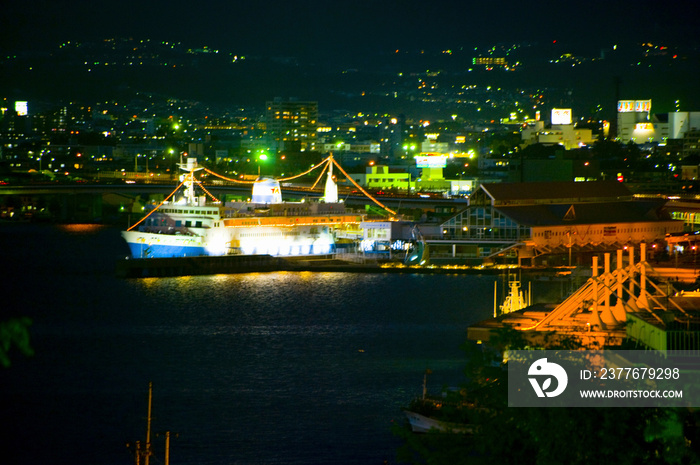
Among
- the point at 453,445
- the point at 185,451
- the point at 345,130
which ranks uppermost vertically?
the point at 345,130

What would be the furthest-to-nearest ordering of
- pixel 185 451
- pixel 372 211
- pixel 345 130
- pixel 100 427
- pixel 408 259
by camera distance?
pixel 345 130 → pixel 372 211 → pixel 408 259 → pixel 100 427 → pixel 185 451

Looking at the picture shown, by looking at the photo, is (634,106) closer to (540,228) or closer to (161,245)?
(540,228)

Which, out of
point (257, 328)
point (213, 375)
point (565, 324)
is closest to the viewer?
point (565, 324)

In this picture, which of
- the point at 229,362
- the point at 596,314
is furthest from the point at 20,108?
the point at 596,314

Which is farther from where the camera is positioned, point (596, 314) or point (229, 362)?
point (229, 362)

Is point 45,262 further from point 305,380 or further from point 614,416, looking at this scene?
point 614,416

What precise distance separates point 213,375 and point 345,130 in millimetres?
84850

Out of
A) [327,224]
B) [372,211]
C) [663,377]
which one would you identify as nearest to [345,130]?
[372,211]

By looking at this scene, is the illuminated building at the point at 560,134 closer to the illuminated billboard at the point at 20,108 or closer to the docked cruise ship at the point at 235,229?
the docked cruise ship at the point at 235,229

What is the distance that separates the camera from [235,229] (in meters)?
29.3

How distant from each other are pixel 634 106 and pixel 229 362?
55280 millimetres

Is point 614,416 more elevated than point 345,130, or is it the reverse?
point 345,130

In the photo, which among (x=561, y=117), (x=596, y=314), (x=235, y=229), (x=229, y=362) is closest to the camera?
(x=596, y=314)

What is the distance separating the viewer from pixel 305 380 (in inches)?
542
